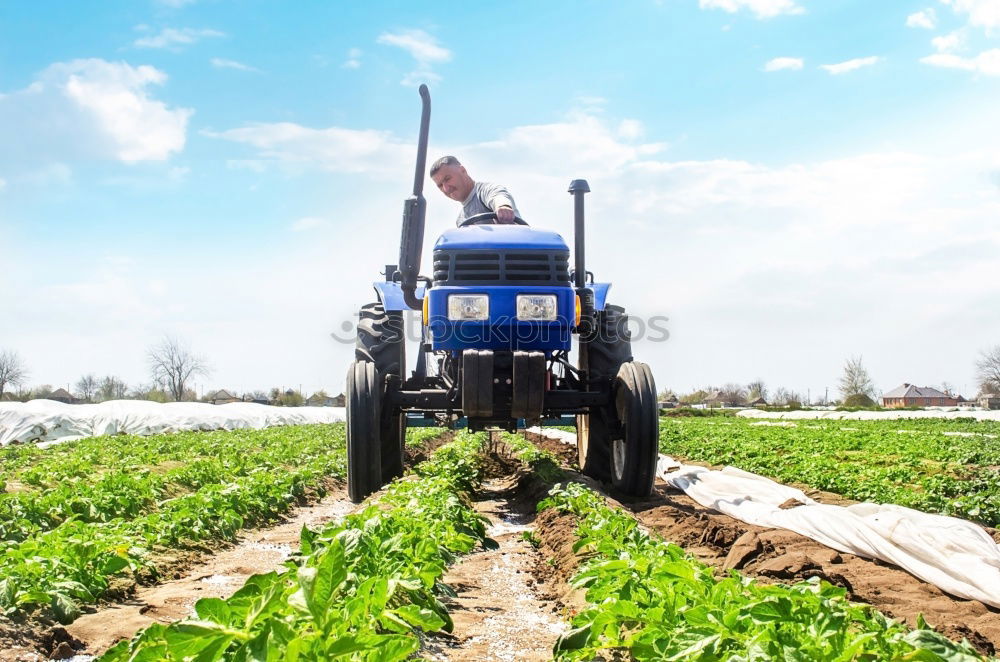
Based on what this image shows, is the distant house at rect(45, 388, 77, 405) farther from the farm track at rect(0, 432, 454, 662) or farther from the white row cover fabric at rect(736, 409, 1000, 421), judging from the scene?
the farm track at rect(0, 432, 454, 662)

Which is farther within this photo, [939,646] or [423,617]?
[423,617]

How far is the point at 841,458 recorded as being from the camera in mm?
14766

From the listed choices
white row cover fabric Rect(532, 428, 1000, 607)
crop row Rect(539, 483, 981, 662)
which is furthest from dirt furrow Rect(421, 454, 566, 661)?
white row cover fabric Rect(532, 428, 1000, 607)

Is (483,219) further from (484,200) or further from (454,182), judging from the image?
(454,182)

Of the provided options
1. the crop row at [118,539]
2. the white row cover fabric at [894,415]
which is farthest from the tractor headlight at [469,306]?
the white row cover fabric at [894,415]

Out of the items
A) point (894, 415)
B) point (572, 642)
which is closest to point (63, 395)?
point (894, 415)

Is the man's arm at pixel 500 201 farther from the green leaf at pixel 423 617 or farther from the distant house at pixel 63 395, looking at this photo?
the distant house at pixel 63 395

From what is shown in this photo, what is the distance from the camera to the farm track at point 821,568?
407 centimetres

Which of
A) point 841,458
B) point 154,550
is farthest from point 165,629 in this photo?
point 841,458

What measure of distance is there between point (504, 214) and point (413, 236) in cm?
84

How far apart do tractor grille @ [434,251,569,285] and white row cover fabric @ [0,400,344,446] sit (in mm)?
17712

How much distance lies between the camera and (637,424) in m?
6.72

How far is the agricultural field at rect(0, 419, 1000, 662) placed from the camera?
2.30 meters

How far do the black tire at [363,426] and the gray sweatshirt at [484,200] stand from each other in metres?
1.90
